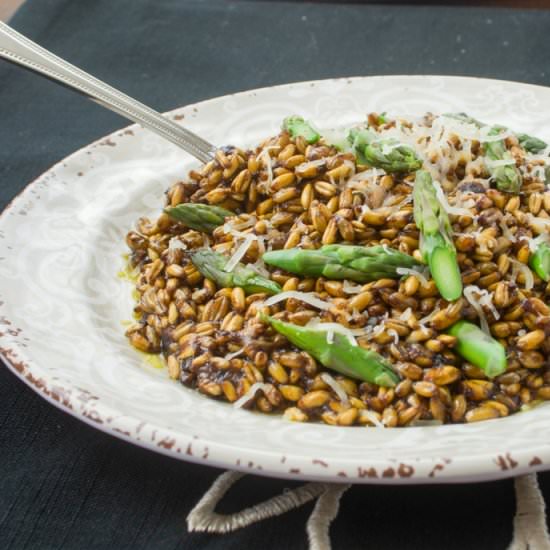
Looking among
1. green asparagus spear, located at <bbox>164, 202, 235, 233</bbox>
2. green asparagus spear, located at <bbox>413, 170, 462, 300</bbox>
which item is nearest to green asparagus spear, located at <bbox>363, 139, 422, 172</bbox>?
green asparagus spear, located at <bbox>413, 170, 462, 300</bbox>

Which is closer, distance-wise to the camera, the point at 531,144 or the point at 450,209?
the point at 450,209

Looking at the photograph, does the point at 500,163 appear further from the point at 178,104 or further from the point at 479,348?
the point at 178,104

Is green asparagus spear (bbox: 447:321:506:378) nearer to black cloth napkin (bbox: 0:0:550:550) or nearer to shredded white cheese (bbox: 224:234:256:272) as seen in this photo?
black cloth napkin (bbox: 0:0:550:550)

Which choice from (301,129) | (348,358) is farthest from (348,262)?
(301,129)

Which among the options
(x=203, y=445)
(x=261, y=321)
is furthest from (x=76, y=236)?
(x=203, y=445)

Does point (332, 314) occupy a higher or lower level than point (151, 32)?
higher

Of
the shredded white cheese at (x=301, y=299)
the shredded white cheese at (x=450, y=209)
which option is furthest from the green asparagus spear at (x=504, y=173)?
the shredded white cheese at (x=301, y=299)

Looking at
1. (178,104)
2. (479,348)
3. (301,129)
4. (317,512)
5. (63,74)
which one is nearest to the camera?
(317,512)

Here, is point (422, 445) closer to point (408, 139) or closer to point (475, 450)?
point (475, 450)
